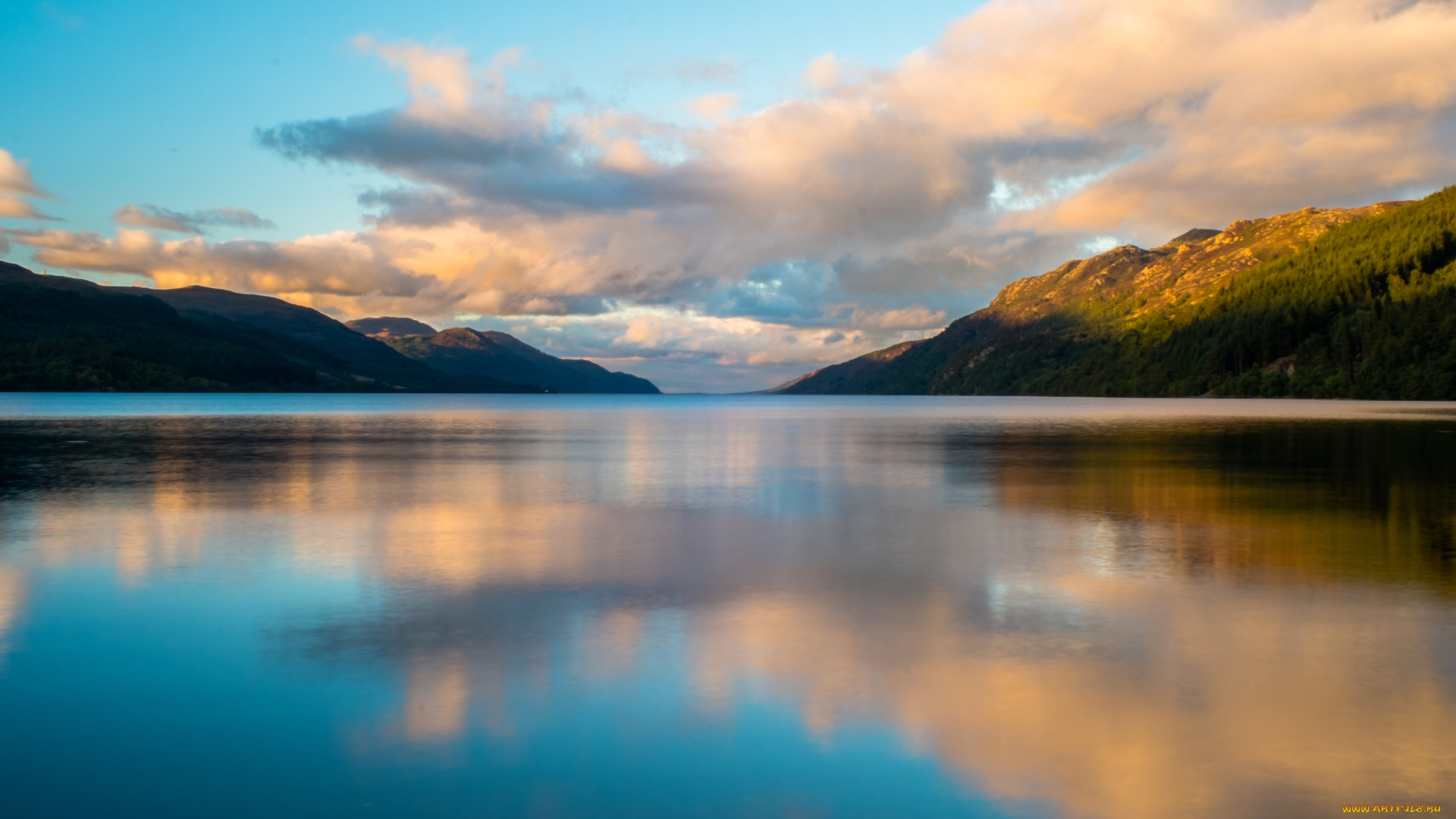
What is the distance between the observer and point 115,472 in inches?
1549

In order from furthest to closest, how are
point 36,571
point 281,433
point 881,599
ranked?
point 281,433
point 36,571
point 881,599

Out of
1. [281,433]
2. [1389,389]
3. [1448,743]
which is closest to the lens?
[1448,743]

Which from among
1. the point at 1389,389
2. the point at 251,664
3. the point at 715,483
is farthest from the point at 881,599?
the point at 1389,389

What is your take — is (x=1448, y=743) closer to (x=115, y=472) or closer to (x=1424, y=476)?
(x=1424, y=476)

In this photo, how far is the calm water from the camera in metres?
8.09

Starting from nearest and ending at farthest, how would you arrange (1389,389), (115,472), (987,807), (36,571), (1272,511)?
(987,807) < (36,571) < (1272,511) < (115,472) < (1389,389)

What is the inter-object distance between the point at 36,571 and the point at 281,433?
64.1m

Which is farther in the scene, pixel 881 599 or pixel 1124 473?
pixel 1124 473

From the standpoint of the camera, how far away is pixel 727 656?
11.9 metres

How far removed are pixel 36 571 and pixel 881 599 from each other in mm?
16777

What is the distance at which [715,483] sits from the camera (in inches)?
1474

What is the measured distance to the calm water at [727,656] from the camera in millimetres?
8094

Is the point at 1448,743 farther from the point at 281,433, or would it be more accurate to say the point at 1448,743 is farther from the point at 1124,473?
the point at 281,433

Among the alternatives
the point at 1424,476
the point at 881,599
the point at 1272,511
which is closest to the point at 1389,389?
the point at 1424,476
